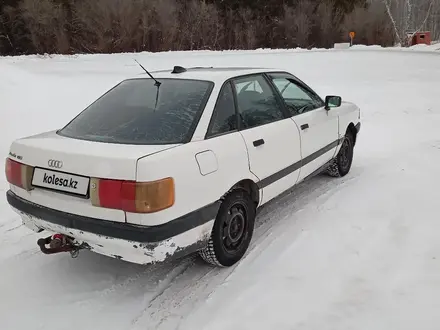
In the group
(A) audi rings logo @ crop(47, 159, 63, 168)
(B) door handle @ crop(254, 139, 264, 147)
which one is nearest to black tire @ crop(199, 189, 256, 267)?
(B) door handle @ crop(254, 139, 264, 147)

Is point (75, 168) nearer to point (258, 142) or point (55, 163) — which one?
point (55, 163)

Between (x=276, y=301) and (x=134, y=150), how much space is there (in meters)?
1.38

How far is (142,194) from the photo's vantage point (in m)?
2.50

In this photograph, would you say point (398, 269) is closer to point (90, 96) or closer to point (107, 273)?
point (107, 273)

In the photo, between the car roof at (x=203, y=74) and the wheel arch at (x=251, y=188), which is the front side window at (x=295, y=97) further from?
the wheel arch at (x=251, y=188)

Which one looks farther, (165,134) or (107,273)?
(107,273)

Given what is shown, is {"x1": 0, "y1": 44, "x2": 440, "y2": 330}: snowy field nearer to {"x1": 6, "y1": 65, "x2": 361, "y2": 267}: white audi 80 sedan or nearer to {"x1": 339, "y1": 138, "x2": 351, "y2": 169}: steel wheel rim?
{"x1": 339, "y1": 138, "x2": 351, "y2": 169}: steel wheel rim

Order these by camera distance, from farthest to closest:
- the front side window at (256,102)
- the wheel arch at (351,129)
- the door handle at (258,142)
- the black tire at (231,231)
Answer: the wheel arch at (351,129)
the front side window at (256,102)
the door handle at (258,142)
the black tire at (231,231)

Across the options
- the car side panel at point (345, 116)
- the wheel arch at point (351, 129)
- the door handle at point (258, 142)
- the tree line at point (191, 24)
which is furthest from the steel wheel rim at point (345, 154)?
the tree line at point (191, 24)

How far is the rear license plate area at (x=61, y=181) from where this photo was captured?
8.71 feet

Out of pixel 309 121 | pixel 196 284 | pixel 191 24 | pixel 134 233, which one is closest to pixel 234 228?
pixel 196 284

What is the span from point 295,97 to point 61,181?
8.50 ft

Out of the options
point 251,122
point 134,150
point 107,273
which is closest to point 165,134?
point 134,150

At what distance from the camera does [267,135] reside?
3537 millimetres
